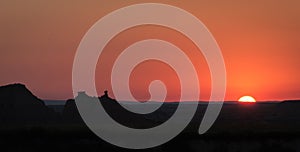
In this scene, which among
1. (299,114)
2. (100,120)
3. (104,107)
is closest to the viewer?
(100,120)

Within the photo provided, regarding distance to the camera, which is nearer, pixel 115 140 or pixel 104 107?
pixel 115 140

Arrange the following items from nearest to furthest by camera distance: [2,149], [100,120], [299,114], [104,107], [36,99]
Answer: [2,149], [100,120], [104,107], [36,99], [299,114]

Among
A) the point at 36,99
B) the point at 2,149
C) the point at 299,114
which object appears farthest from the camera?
the point at 299,114

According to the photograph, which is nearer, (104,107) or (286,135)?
(286,135)

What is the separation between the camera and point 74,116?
78.2m

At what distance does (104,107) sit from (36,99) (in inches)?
704

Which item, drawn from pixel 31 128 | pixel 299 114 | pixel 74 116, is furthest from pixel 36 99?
pixel 299 114

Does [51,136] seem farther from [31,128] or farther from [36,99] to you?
[36,99]

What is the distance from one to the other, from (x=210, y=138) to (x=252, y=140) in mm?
3841

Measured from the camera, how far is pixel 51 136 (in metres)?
51.0

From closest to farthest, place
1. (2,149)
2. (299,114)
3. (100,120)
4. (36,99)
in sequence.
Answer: (2,149)
(100,120)
(36,99)
(299,114)

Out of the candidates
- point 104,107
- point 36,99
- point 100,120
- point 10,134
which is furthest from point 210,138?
point 36,99

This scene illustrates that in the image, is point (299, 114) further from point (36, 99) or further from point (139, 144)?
point (139, 144)

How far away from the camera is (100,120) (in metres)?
71.8
